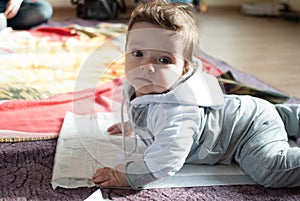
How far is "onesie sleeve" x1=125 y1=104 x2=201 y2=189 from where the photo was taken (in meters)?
0.85

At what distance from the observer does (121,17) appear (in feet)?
8.27

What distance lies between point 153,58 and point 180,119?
0.42 ft

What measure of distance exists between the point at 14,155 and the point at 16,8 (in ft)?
3.42

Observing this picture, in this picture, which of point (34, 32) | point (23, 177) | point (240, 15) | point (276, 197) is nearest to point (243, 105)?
point (276, 197)

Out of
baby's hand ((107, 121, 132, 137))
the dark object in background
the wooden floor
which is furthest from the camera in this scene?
the dark object in background

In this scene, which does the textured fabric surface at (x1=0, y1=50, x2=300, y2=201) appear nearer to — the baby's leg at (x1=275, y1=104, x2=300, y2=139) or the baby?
the baby

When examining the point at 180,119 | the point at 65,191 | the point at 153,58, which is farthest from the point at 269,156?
the point at 65,191

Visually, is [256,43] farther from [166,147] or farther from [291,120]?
[166,147]

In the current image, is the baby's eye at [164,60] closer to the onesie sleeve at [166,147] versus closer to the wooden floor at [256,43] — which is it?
the onesie sleeve at [166,147]

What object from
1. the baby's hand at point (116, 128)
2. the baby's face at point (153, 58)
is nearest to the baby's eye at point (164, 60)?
the baby's face at point (153, 58)

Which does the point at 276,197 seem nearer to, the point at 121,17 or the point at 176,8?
the point at 176,8

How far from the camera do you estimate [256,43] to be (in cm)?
214

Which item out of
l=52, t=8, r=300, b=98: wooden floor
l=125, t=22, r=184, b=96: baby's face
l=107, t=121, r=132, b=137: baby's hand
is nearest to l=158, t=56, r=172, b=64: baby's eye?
l=125, t=22, r=184, b=96: baby's face

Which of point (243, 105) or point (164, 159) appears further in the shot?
point (243, 105)
